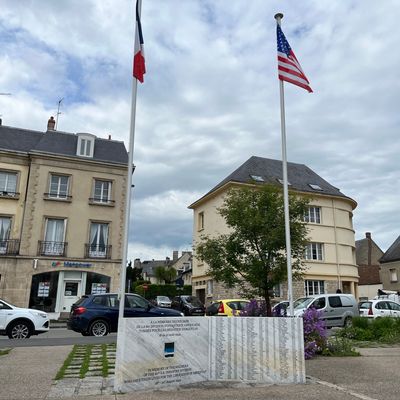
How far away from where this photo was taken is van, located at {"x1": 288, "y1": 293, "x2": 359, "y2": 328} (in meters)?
19.2

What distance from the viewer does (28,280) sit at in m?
24.7

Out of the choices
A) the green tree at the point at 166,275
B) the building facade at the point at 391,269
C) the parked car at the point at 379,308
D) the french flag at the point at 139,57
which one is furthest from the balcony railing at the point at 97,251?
the green tree at the point at 166,275

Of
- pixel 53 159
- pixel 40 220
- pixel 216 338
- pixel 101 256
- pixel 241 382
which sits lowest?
pixel 241 382

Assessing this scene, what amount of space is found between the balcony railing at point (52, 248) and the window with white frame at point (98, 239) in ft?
5.26

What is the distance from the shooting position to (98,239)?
2683cm

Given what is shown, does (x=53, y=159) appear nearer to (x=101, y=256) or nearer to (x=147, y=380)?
(x=101, y=256)

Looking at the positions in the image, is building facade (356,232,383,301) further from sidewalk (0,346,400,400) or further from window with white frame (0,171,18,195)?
sidewalk (0,346,400,400)

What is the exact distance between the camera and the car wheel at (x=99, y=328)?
14.7 meters

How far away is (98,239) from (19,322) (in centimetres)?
1287

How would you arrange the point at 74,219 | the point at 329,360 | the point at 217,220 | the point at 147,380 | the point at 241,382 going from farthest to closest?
the point at 217,220
the point at 74,219
the point at 329,360
the point at 241,382
the point at 147,380

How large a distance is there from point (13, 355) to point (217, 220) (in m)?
23.6

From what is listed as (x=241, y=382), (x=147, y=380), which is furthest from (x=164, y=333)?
(x=241, y=382)

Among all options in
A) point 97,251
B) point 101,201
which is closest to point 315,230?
point 101,201

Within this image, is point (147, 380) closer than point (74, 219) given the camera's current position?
Yes
